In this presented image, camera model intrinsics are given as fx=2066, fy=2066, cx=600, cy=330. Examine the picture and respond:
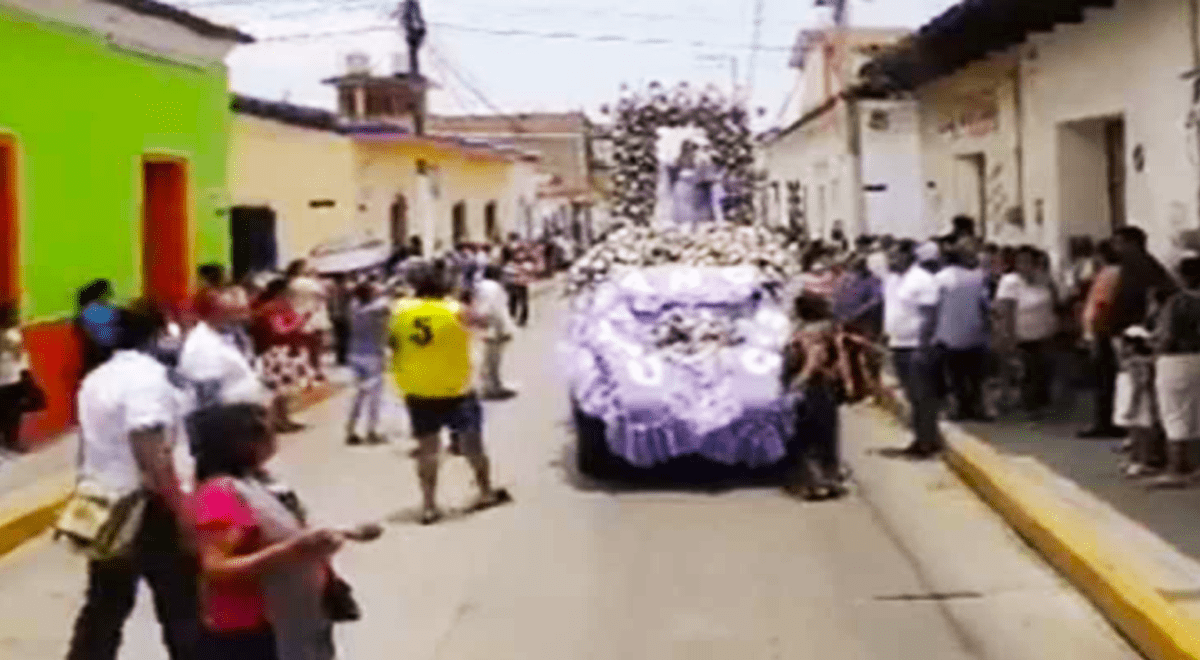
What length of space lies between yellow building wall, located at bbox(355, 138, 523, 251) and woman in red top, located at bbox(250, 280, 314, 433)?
15.6 m

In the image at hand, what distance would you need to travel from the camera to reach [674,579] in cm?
1085

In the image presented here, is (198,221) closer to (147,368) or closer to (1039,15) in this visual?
(1039,15)

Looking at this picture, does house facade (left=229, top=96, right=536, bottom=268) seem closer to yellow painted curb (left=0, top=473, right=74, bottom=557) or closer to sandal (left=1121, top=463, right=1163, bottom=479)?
yellow painted curb (left=0, top=473, right=74, bottom=557)

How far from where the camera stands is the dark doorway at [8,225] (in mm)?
16703

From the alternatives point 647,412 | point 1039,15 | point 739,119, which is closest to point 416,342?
point 647,412

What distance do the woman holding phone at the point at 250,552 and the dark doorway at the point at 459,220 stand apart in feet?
135

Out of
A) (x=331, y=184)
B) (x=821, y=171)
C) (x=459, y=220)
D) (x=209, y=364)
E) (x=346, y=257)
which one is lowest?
(x=209, y=364)

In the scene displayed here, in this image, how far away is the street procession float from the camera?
46.2ft

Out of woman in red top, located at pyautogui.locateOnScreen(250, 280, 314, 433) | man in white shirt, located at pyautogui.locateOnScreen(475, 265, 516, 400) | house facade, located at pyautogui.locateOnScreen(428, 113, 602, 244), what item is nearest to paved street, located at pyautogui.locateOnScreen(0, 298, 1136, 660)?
woman in red top, located at pyautogui.locateOnScreen(250, 280, 314, 433)

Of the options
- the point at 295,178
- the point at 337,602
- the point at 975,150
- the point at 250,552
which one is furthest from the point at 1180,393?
the point at 295,178

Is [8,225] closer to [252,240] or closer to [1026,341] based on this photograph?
[1026,341]

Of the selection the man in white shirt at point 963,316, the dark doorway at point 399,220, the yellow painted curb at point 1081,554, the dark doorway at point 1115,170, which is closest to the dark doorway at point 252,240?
the dark doorway at point 399,220

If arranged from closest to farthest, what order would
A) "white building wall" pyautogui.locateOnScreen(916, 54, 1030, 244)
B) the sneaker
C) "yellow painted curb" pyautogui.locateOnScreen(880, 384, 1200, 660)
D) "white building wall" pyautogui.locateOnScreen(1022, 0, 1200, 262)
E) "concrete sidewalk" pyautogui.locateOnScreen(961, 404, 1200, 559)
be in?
"yellow painted curb" pyautogui.locateOnScreen(880, 384, 1200, 660) → "concrete sidewalk" pyautogui.locateOnScreen(961, 404, 1200, 559) → "white building wall" pyautogui.locateOnScreen(1022, 0, 1200, 262) → the sneaker → "white building wall" pyautogui.locateOnScreen(916, 54, 1030, 244)

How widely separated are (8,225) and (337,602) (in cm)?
1166
